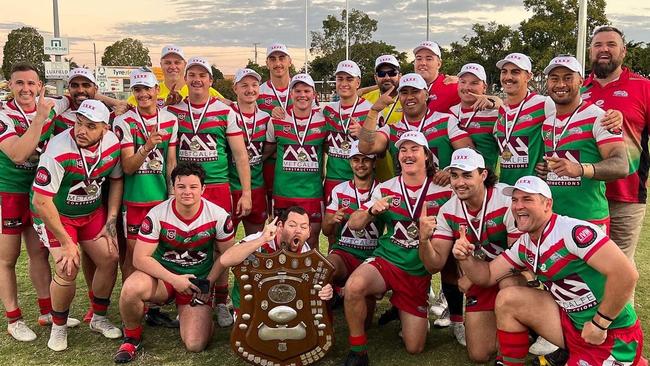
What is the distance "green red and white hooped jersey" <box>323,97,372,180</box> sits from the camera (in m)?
5.53

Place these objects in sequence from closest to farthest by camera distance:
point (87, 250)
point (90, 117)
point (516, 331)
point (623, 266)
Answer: point (623, 266), point (516, 331), point (90, 117), point (87, 250)

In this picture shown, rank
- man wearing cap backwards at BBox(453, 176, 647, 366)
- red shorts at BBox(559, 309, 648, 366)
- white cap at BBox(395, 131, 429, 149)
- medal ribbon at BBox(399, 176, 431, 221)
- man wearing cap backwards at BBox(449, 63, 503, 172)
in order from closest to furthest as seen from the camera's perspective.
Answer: man wearing cap backwards at BBox(453, 176, 647, 366)
red shorts at BBox(559, 309, 648, 366)
white cap at BBox(395, 131, 429, 149)
medal ribbon at BBox(399, 176, 431, 221)
man wearing cap backwards at BBox(449, 63, 503, 172)

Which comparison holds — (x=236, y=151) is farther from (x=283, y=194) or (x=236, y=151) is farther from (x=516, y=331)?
(x=516, y=331)

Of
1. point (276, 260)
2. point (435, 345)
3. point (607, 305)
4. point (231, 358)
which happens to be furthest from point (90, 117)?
point (607, 305)

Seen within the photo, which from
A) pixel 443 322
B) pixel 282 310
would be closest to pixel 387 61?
pixel 443 322

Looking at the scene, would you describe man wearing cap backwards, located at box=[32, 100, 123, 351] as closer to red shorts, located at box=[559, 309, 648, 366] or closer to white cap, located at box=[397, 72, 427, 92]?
white cap, located at box=[397, 72, 427, 92]

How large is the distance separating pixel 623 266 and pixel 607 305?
0.85ft

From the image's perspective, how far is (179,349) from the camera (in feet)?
15.6

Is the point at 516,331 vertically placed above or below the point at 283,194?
below

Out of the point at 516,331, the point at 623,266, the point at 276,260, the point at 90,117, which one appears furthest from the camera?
the point at 90,117

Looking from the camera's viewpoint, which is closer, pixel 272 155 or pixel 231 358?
pixel 231 358

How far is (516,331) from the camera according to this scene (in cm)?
380

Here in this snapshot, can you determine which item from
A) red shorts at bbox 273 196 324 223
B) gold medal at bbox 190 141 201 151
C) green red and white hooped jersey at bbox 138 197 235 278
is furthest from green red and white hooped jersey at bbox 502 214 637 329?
gold medal at bbox 190 141 201 151

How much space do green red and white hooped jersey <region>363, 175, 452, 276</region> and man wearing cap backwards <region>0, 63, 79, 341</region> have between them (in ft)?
9.74
